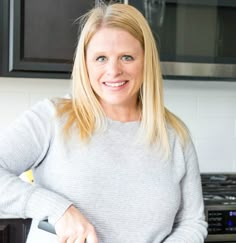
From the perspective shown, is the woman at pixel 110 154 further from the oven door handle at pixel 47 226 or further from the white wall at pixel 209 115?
the white wall at pixel 209 115

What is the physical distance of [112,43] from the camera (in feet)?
3.46

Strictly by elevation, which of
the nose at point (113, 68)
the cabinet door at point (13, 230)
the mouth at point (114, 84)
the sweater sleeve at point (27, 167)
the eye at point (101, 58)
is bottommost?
the cabinet door at point (13, 230)

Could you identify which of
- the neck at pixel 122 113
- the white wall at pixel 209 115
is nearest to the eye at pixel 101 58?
the neck at pixel 122 113

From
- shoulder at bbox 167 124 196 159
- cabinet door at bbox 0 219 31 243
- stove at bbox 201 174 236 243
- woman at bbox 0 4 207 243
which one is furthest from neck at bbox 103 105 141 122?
cabinet door at bbox 0 219 31 243

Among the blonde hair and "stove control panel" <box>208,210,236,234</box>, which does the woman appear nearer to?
the blonde hair

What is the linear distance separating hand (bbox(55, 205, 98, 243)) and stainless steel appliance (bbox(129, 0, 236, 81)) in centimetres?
77

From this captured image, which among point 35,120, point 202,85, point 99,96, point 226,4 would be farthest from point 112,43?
point 202,85

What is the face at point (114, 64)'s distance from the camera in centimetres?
106

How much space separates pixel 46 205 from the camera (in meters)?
0.92

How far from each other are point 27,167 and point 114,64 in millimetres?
348

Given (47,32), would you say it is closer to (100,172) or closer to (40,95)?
(40,95)

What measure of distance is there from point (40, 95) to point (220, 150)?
938 mm

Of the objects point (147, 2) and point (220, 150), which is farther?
point (220, 150)

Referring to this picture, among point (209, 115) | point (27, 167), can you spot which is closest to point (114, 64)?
point (27, 167)
